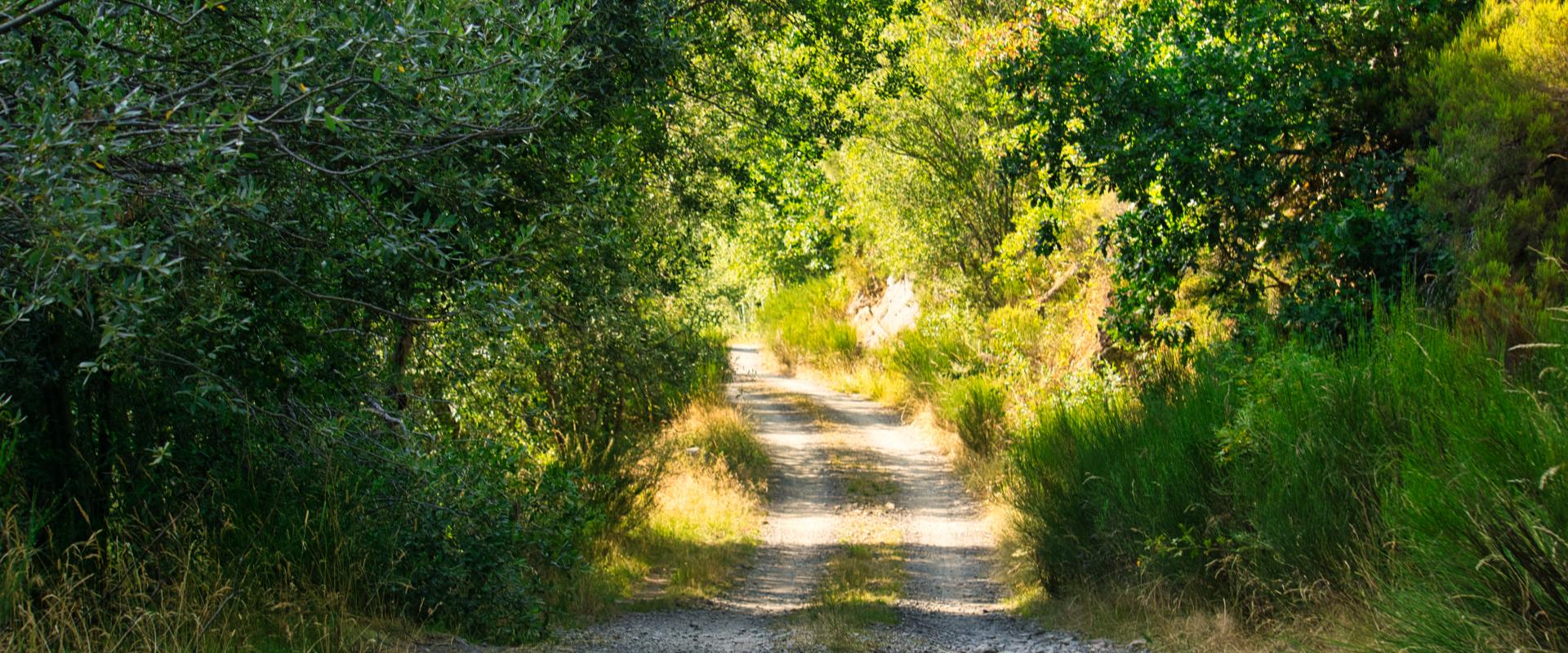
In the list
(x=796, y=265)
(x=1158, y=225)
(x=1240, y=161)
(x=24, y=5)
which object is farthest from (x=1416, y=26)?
(x=796, y=265)

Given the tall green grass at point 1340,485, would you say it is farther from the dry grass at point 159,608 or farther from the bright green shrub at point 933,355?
the bright green shrub at point 933,355

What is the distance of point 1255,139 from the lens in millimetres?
8555

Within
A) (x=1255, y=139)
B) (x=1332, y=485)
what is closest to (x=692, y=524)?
(x=1255, y=139)

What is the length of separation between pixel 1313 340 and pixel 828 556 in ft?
20.2

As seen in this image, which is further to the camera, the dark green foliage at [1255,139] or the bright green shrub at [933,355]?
the bright green shrub at [933,355]

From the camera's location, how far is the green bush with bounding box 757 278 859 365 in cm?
2833

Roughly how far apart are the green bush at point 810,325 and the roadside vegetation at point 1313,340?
51.0ft

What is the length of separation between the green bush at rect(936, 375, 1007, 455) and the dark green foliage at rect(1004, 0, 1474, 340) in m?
7.25

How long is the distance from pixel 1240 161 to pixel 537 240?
17.2 feet

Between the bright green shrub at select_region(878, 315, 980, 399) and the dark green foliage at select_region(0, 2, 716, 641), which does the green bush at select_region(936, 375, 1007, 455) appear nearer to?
the bright green shrub at select_region(878, 315, 980, 399)

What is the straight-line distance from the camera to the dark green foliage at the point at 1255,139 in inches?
334

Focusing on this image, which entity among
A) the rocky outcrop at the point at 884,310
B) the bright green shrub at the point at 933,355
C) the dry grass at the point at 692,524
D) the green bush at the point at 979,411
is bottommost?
the dry grass at the point at 692,524

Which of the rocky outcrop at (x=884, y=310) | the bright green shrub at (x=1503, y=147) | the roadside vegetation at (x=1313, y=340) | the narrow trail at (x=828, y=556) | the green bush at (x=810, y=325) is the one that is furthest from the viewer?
the green bush at (x=810, y=325)

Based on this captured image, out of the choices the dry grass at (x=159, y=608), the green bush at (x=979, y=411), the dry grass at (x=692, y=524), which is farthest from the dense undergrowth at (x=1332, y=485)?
the green bush at (x=979, y=411)
